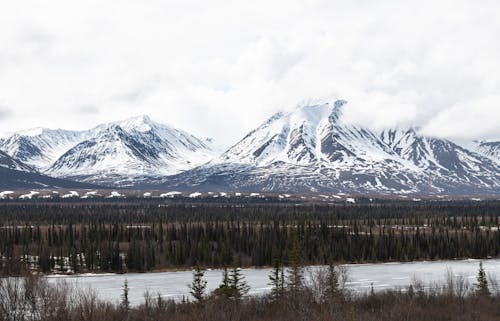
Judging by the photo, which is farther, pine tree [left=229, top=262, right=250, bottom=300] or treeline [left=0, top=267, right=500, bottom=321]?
pine tree [left=229, top=262, right=250, bottom=300]

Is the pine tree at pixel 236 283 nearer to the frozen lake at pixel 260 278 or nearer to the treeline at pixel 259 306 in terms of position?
the treeline at pixel 259 306

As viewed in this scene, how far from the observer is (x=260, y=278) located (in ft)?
447

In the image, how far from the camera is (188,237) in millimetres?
193375

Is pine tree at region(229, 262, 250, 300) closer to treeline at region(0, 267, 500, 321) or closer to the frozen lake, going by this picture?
treeline at region(0, 267, 500, 321)

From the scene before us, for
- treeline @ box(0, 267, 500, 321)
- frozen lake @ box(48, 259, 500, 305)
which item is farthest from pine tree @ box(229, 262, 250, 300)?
frozen lake @ box(48, 259, 500, 305)

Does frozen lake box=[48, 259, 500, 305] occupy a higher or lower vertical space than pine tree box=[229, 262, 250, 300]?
lower

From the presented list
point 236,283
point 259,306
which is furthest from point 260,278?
point 259,306

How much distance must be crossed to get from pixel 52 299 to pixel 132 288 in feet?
158

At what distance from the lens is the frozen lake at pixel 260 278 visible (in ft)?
380

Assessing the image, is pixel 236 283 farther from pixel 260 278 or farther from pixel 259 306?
pixel 260 278

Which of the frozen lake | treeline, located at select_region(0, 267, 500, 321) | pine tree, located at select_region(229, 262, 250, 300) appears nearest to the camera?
treeline, located at select_region(0, 267, 500, 321)

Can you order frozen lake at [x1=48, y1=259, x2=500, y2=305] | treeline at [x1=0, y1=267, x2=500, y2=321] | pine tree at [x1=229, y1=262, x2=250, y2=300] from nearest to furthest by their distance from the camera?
treeline at [x1=0, y1=267, x2=500, y2=321] → pine tree at [x1=229, y1=262, x2=250, y2=300] → frozen lake at [x1=48, y1=259, x2=500, y2=305]

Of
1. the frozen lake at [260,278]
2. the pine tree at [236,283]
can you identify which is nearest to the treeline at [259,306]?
the pine tree at [236,283]

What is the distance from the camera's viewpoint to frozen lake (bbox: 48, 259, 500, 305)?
116 meters
